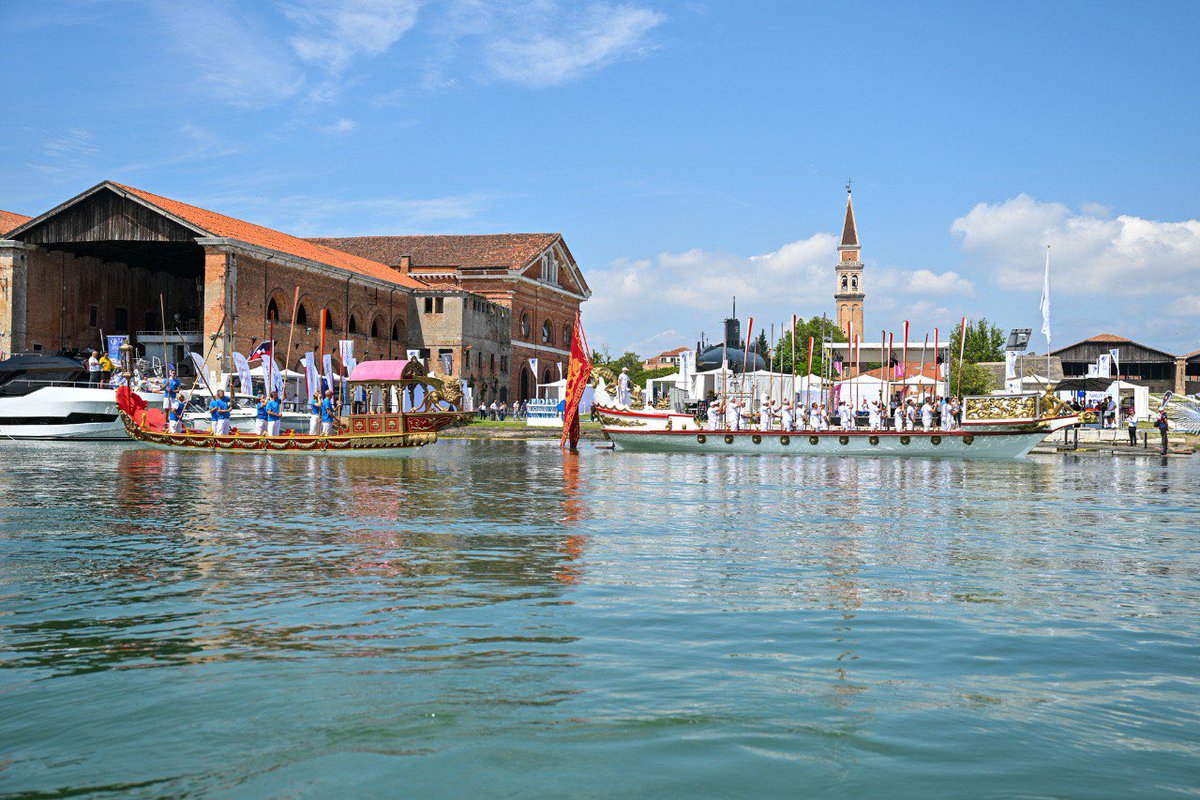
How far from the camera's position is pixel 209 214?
53.9 m

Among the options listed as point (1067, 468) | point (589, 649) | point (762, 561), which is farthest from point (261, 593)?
point (1067, 468)

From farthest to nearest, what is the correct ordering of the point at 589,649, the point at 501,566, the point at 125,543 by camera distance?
the point at 125,543 < the point at 501,566 < the point at 589,649

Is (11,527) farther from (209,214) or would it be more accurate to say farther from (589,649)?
(209,214)

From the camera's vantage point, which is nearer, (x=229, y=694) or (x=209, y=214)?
(x=229, y=694)

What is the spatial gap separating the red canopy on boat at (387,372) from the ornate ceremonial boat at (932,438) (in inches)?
422

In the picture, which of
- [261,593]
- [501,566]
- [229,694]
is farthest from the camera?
[501,566]

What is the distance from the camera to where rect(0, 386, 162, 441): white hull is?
38844mm

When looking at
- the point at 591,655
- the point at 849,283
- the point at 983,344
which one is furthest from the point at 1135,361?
the point at 591,655

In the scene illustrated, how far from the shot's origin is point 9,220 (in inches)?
2151

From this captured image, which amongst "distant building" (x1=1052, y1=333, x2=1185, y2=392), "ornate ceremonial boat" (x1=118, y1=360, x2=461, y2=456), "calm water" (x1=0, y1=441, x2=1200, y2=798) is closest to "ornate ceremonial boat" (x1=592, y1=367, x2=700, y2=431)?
"ornate ceremonial boat" (x1=118, y1=360, x2=461, y2=456)

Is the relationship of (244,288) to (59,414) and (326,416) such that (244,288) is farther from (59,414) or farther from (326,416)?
(326,416)

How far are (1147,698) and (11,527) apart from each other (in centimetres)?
1298

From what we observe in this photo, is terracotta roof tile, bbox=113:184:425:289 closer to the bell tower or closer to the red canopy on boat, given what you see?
the red canopy on boat

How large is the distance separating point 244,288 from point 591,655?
4445 cm
